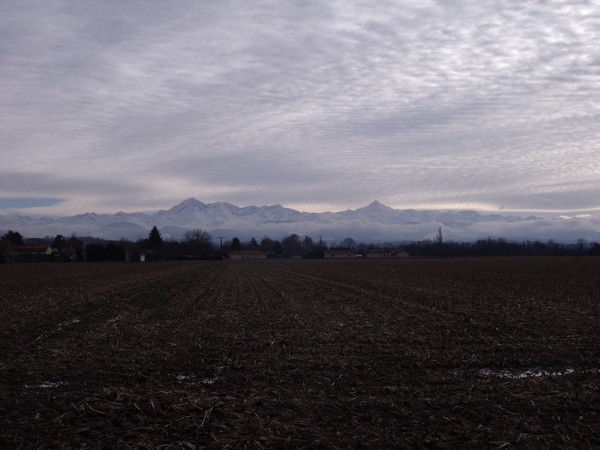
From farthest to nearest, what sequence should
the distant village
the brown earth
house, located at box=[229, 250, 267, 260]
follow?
1. house, located at box=[229, 250, 267, 260]
2. the distant village
3. the brown earth

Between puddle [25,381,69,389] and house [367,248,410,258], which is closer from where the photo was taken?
puddle [25,381,69,389]

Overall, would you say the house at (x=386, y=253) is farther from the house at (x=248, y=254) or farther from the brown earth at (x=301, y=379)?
the brown earth at (x=301, y=379)

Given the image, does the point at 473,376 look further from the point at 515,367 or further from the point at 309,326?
the point at 309,326

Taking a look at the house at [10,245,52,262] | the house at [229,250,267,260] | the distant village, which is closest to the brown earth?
the distant village

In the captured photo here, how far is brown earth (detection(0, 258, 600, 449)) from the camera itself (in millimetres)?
6637

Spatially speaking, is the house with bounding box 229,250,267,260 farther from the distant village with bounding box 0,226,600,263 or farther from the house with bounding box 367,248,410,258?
the house with bounding box 367,248,410,258

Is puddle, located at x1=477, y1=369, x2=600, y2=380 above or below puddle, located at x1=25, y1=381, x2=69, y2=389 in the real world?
above

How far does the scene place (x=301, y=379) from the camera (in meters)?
9.42

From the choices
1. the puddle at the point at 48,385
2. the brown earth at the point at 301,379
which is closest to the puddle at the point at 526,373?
the brown earth at the point at 301,379

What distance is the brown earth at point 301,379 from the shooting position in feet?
21.8

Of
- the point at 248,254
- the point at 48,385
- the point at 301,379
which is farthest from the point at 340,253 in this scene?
the point at 48,385

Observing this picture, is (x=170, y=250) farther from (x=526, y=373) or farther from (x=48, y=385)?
(x=526, y=373)

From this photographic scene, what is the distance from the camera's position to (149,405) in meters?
7.77

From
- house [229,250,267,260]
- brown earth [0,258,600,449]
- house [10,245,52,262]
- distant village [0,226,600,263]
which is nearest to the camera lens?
brown earth [0,258,600,449]
